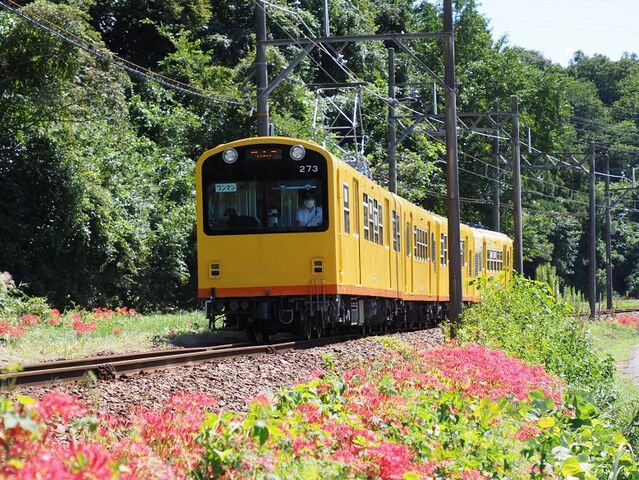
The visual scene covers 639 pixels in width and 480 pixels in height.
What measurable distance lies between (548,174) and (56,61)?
51649 millimetres

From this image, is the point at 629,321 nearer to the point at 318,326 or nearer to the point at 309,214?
the point at 318,326

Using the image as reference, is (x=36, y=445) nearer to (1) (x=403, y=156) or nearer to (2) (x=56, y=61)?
(2) (x=56, y=61)

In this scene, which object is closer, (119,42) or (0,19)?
(0,19)

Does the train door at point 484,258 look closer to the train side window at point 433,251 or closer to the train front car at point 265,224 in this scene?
the train side window at point 433,251

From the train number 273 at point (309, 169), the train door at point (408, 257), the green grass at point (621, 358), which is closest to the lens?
the green grass at point (621, 358)

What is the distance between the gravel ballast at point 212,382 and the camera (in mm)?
9234

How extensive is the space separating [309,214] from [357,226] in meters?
2.05

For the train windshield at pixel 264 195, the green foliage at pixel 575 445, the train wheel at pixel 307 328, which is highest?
the train windshield at pixel 264 195

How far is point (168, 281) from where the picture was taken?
32.3 meters

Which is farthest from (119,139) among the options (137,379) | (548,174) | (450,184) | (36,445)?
(548,174)

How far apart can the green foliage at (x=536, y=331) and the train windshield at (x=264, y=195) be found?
9.91 feet

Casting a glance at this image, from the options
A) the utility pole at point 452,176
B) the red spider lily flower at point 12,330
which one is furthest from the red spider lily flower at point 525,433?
the utility pole at point 452,176

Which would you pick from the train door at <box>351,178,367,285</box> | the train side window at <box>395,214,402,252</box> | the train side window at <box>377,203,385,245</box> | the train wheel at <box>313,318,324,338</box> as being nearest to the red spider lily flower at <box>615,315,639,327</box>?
the train side window at <box>395,214,402,252</box>

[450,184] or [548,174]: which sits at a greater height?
[548,174]
